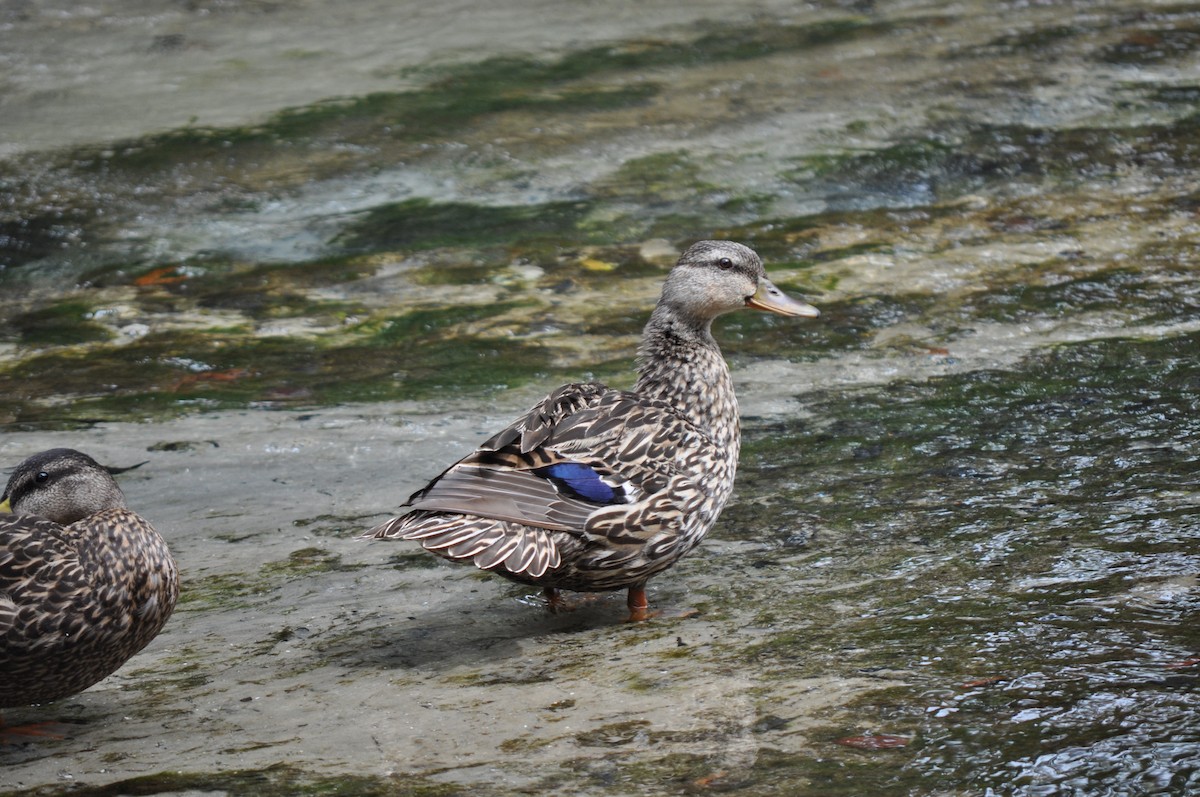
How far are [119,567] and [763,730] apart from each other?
1820 mm

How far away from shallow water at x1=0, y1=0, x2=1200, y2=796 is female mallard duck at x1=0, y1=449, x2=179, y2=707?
0.59ft

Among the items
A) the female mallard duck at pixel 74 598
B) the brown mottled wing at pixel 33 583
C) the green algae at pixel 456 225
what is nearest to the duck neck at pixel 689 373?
the female mallard duck at pixel 74 598

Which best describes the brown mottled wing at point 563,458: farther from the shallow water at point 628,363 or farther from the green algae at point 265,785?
the green algae at point 265,785

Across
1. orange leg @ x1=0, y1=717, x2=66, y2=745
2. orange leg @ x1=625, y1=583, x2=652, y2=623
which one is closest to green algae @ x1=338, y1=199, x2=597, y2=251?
orange leg @ x1=625, y1=583, x2=652, y2=623

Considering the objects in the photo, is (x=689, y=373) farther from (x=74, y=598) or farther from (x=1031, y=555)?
(x=74, y=598)

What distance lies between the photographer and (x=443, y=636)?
177 inches

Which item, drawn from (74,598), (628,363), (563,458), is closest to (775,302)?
(628,363)

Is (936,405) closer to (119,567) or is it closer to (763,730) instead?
(763,730)

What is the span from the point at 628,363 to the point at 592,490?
2379mm

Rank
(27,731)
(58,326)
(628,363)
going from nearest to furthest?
(27,731) < (628,363) < (58,326)

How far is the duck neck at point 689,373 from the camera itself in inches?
197

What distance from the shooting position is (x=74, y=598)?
3898 mm

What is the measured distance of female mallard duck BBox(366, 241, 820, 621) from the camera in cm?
425

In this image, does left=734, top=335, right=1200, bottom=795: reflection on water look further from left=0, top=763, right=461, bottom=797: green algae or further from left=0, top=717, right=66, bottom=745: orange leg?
left=0, top=717, right=66, bottom=745: orange leg
